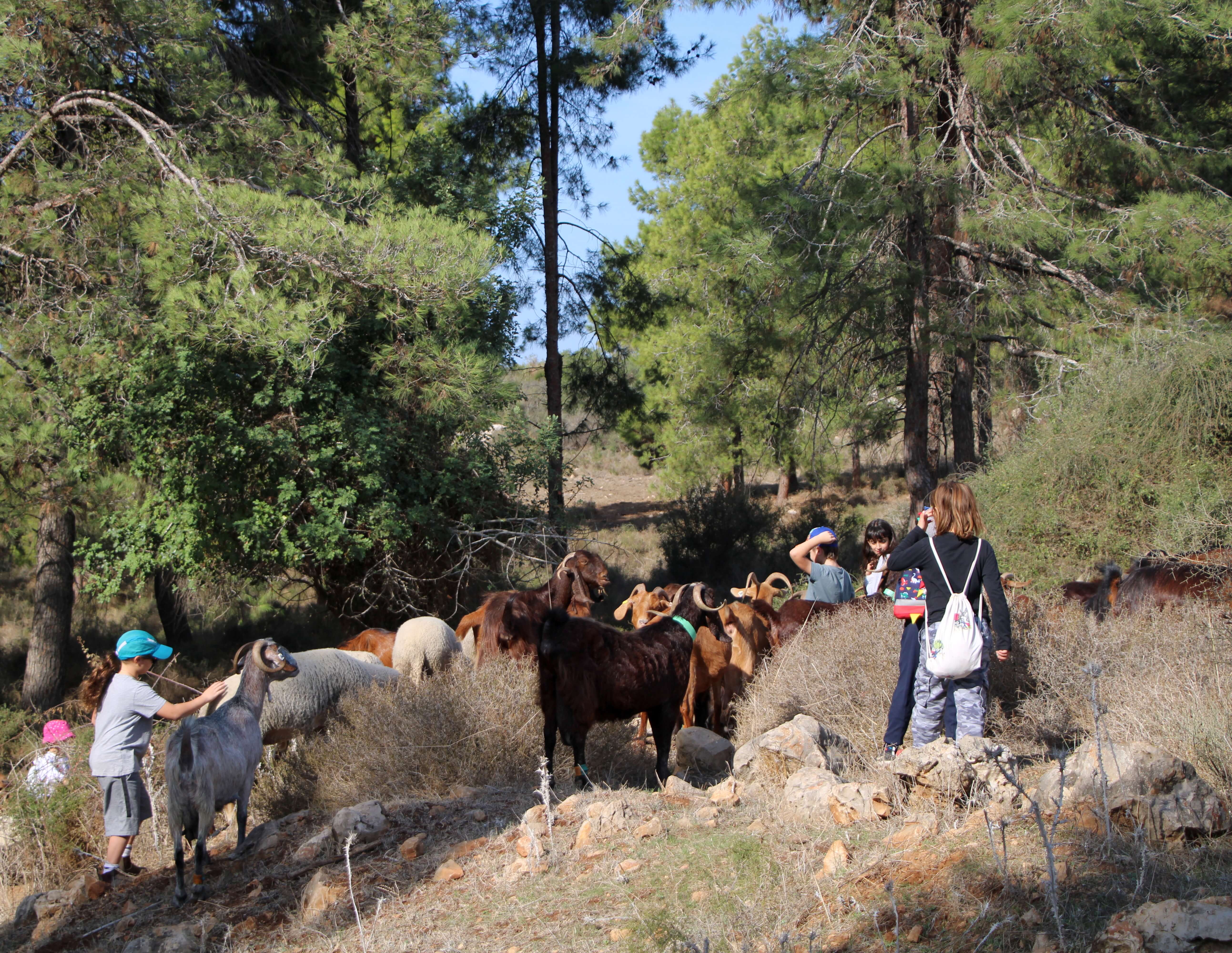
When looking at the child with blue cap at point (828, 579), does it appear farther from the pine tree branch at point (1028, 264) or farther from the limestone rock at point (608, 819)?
the pine tree branch at point (1028, 264)

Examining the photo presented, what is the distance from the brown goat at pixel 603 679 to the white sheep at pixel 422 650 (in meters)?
2.28

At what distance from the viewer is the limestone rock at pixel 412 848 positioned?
539cm

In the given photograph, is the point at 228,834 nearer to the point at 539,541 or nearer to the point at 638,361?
the point at 539,541

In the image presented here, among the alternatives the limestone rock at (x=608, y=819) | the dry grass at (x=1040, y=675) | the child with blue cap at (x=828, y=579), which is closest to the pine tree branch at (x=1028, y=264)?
the child with blue cap at (x=828, y=579)

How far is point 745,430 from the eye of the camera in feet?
71.7

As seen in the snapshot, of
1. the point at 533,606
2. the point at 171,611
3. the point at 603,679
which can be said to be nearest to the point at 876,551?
the point at 603,679

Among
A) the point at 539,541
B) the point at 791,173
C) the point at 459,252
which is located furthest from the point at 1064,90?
the point at 539,541

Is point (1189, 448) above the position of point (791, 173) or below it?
below

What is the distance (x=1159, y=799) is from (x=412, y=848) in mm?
3602

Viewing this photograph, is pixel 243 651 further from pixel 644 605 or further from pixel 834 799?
pixel 644 605

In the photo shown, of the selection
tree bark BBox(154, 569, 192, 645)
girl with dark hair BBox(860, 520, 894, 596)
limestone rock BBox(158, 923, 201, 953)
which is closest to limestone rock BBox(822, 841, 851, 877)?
limestone rock BBox(158, 923, 201, 953)

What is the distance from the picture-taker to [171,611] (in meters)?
16.1

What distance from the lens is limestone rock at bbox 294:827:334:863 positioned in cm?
552

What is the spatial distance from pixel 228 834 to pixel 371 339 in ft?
24.1
